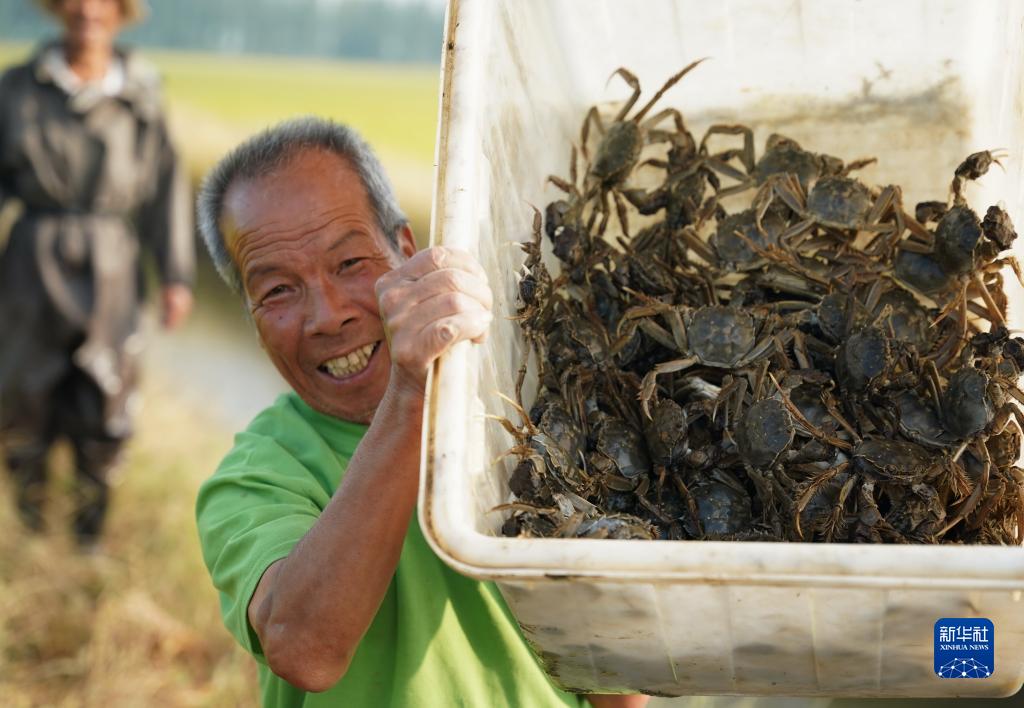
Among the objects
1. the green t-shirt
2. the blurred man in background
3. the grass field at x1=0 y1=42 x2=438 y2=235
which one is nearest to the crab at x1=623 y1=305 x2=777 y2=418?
the green t-shirt

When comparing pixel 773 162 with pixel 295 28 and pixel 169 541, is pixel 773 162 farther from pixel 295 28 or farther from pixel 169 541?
pixel 295 28

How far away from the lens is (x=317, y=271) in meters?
1.56

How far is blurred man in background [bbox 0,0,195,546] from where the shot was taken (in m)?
4.75

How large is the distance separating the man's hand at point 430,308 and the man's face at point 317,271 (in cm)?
38

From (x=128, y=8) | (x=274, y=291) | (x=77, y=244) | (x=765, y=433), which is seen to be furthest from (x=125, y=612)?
(x=765, y=433)

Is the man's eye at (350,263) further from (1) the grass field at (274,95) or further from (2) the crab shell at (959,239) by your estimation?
(1) the grass field at (274,95)

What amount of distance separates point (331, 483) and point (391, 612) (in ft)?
0.65

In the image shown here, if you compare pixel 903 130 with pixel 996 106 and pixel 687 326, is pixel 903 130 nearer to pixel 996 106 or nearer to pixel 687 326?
pixel 996 106

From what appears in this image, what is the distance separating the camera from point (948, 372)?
1.56 m

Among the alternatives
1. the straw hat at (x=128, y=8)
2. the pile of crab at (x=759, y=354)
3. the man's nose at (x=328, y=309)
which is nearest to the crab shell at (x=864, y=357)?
the pile of crab at (x=759, y=354)

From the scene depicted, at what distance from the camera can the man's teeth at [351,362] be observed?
5.23 ft

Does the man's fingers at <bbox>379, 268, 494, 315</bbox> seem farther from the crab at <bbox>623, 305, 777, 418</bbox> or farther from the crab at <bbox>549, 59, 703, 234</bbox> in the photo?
the crab at <bbox>549, 59, 703, 234</bbox>

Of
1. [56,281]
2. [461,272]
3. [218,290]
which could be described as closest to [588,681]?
[461,272]

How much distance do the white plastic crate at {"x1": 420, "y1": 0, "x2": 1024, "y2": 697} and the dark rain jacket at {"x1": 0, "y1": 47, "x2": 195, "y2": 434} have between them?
3480mm
